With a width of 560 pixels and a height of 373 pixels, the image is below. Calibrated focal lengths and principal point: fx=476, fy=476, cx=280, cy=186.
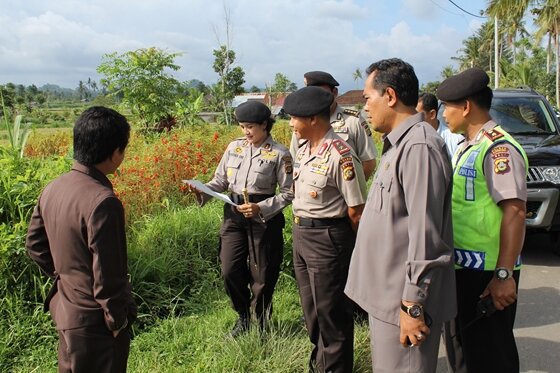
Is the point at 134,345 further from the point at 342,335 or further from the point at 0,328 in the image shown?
the point at 342,335

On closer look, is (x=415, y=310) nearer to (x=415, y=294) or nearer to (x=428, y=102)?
(x=415, y=294)

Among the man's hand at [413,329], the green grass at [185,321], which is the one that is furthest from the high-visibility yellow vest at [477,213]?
the green grass at [185,321]

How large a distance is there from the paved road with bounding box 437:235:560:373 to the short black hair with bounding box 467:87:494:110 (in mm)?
1861

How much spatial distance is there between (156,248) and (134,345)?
3.87ft

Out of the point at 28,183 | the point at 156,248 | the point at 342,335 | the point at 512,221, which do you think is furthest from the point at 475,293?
the point at 28,183

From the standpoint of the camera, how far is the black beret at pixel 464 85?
232 centimetres

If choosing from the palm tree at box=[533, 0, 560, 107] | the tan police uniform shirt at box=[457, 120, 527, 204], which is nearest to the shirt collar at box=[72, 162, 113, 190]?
the tan police uniform shirt at box=[457, 120, 527, 204]

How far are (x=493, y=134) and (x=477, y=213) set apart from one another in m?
0.40

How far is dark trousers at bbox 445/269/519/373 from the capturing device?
→ 2350 mm

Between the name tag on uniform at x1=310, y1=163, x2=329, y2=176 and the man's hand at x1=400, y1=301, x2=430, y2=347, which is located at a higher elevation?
the name tag on uniform at x1=310, y1=163, x2=329, y2=176

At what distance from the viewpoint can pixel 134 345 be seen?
3467 mm

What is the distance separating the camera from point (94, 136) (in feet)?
6.65

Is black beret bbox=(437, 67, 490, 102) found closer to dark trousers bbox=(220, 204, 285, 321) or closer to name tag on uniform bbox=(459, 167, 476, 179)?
name tag on uniform bbox=(459, 167, 476, 179)

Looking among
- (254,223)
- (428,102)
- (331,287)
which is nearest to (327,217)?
(331,287)
